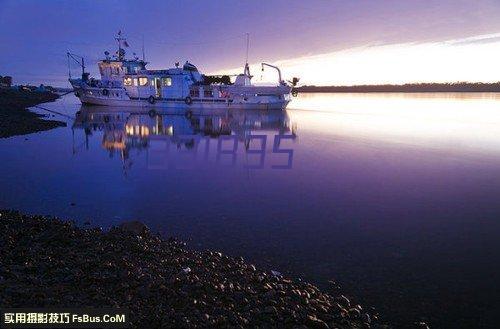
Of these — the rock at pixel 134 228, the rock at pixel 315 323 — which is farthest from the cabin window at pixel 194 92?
the rock at pixel 315 323

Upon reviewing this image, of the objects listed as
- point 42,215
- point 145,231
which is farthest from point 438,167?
point 42,215

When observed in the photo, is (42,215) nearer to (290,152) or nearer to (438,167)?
(290,152)

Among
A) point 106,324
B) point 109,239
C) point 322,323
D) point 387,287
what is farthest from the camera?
point 109,239

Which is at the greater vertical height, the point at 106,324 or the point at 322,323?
the point at 106,324

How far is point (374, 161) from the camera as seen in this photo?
839 inches

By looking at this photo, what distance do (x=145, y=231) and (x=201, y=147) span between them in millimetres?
17360

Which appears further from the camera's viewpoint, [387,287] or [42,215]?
[42,215]

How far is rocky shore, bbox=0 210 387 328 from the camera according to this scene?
17.5ft

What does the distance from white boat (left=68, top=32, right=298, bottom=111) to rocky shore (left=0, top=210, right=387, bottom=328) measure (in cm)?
5545

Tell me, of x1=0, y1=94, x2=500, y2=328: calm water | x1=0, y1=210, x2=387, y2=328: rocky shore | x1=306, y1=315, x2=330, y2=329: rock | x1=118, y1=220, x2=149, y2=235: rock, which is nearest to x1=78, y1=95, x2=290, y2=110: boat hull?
x1=0, y1=94, x2=500, y2=328: calm water

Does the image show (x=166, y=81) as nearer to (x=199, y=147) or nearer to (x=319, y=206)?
(x=199, y=147)

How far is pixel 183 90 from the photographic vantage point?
61844mm

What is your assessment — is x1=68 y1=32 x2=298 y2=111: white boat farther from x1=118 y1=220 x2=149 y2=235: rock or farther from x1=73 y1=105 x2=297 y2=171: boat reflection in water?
x1=118 y1=220 x2=149 y2=235: rock

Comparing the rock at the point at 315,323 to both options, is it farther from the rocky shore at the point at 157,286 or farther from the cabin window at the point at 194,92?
the cabin window at the point at 194,92
